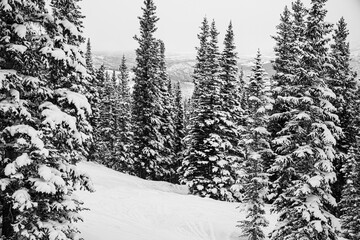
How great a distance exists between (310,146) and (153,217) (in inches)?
415

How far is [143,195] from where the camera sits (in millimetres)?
24375

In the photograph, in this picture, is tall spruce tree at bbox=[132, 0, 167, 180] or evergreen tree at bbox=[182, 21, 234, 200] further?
tall spruce tree at bbox=[132, 0, 167, 180]

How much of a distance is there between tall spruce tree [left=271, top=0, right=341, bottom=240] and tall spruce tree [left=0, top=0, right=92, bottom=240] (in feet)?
30.2

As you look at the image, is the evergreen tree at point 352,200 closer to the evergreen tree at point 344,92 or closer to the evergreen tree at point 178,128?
the evergreen tree at point 344,92

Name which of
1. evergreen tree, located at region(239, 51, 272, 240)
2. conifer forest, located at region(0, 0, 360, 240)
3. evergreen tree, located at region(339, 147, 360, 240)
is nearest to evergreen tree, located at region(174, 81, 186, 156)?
conifer forest, located at region(0, 0, 360, 240)

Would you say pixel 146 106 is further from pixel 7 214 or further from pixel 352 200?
pixel 7 214

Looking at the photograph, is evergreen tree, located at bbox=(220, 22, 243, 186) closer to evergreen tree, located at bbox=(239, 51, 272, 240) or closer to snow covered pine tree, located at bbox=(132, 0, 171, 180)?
snow covered pine tree, located at bbox=(132, 0, 171, 180)

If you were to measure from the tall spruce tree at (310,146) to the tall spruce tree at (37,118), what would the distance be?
9.20 meters

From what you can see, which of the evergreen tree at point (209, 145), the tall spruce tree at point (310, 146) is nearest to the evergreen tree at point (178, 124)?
the evergreen tree at point (209, 145)

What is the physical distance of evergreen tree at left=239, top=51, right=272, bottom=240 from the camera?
663 inches

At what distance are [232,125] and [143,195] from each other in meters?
10.4

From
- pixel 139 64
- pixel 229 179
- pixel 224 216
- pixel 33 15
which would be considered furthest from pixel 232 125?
pixel 33 15

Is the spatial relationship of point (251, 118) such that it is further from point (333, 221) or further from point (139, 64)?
point (139, 64)

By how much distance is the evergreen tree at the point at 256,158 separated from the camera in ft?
55.2
